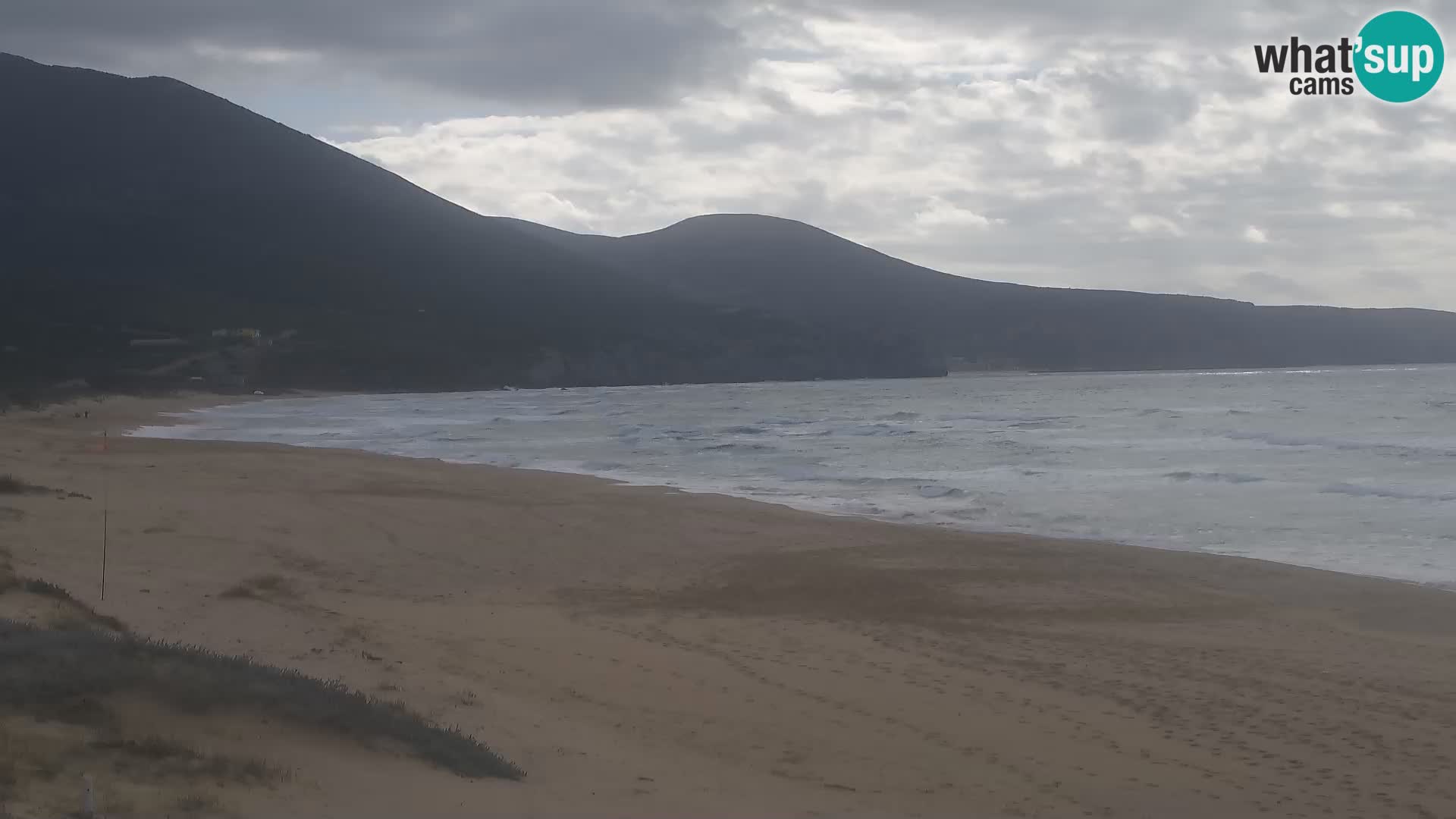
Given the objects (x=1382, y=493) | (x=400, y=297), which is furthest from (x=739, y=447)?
(x=400, y=297)

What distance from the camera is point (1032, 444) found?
32.4m

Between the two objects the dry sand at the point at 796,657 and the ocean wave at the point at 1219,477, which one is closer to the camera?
the dry sand at the point at 796,657

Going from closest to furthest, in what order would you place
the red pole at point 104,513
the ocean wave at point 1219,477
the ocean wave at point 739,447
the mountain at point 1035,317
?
the red pole at point 104,513, the ocean wave at point 1219,477, the ocean wave at point 739,447, the mountain at point 1035,317

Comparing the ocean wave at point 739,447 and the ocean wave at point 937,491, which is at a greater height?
the ocean wave at point 739,447

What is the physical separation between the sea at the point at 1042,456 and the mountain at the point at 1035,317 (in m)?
83.6

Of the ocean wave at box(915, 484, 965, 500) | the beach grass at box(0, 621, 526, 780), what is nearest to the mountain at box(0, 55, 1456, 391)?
the ocean wave at box(915, 484, 965, 500)

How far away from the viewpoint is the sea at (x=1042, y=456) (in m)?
16.2

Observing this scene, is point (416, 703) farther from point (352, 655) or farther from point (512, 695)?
point (352, 655)

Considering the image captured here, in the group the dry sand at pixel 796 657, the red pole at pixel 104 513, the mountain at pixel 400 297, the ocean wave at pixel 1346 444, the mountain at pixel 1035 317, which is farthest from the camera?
the mountain at pixel 1035 317

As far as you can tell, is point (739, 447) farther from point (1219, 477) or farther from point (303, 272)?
point (303, 272)

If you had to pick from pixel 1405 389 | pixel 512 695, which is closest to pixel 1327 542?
pixel 512 695

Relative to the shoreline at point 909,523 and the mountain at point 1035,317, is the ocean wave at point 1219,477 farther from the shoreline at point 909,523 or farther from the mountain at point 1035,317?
the mountain at point 1035,317

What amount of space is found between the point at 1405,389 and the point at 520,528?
70.2 metres

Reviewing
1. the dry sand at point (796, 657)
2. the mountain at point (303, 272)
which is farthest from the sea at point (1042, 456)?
the mountain at point (303, 272)
